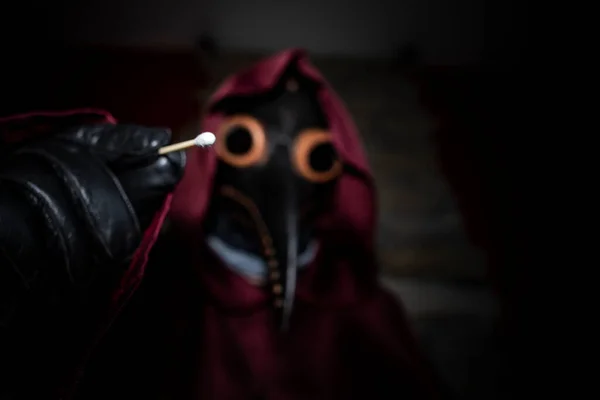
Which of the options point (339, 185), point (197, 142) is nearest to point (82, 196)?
point (197, 142)

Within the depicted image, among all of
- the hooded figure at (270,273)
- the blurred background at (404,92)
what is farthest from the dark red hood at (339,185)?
the blurred background at (404,92)

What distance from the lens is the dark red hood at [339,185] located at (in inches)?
36.6

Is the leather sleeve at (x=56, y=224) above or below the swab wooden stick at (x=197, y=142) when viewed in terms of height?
below

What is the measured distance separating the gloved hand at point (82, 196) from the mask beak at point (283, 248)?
0.40 meters

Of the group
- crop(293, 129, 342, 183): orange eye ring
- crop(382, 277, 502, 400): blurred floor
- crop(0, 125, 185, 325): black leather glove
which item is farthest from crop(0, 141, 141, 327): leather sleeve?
crop(382, 277, 502, 400): blurred floor

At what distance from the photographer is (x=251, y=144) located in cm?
94

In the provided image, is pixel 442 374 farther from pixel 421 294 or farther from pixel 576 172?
pixel 576 172

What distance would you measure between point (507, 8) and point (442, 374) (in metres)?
0.97

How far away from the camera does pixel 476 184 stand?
1326 millimetres

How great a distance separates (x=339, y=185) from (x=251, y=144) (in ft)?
0.83

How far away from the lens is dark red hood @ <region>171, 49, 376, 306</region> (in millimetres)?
929

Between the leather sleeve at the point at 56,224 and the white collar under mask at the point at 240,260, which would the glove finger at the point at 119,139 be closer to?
the leather sleeve at the point at 56,224

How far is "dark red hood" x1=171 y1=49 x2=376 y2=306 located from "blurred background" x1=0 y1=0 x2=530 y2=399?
23 centimetres

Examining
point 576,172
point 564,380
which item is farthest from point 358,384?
point 576,172
